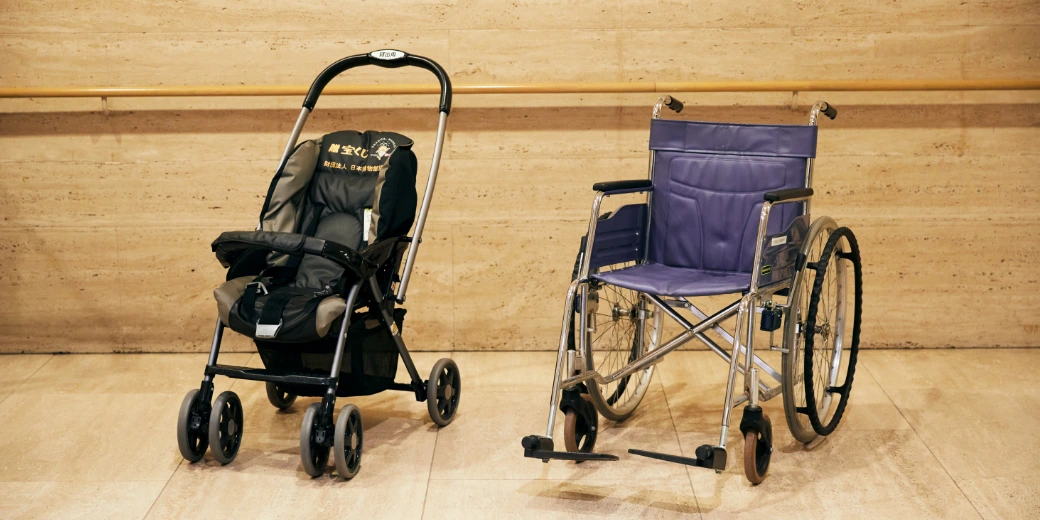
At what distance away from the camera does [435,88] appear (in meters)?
A: 3.73

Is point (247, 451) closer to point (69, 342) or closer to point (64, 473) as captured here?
point (64, 473)

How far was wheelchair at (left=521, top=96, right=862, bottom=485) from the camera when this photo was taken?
2803 millimetres

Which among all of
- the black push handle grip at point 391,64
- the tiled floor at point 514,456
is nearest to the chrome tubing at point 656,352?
the tiled floor at point 514,456

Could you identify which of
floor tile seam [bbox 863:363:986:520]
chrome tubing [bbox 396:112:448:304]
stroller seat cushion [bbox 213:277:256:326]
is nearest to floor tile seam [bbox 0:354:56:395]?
stroller seat cushion [bbox 213:277:256:326]

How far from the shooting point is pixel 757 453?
281cm

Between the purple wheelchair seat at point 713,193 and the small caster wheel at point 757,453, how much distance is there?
0.46 m

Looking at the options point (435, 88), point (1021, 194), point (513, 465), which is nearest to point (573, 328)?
point (513, 465)

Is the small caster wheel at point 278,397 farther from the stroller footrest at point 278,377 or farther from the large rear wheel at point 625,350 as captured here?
the large rear wheel at point 625,350

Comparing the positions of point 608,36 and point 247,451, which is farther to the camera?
point 608,36

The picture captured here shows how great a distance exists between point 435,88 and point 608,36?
0.67 m

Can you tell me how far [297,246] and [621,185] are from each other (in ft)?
3.01

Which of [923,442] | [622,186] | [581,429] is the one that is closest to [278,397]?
[581,429]

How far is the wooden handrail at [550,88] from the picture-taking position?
3.74 m

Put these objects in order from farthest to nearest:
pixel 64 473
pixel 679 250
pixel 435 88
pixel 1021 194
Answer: pixel 1021 194
pixel 435 88
pixel 679 250
pixel 64 473
